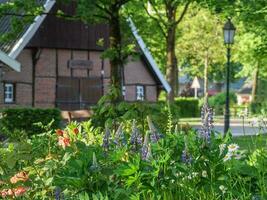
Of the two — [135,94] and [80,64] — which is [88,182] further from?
[135,94]

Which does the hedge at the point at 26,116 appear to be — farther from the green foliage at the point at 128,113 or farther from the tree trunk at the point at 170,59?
the green foliage at the point at 128,113

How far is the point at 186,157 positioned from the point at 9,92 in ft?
92.9

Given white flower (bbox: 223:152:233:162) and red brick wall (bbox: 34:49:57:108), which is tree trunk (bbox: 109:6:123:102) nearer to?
red brick wall (bbox: 34:49:57:108)

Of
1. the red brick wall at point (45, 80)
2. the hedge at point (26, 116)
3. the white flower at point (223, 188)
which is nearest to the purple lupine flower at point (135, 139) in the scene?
the white flower at point (223, 188)

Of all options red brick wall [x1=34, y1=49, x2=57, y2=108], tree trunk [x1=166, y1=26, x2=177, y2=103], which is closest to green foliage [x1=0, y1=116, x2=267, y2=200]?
red brick wall [x1=34, y1=49, x2=57, y2=108]

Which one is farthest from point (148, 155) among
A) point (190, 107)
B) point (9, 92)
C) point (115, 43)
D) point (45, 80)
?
point (190, 107)

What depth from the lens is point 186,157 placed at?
461 centimetres

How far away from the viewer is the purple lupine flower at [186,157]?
4602 millimetres

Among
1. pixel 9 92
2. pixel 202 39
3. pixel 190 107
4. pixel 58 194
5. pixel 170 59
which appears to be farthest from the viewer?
pixel 202 39

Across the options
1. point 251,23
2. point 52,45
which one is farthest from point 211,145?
point 52,45

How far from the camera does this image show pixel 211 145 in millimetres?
4695

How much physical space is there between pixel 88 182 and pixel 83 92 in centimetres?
3096

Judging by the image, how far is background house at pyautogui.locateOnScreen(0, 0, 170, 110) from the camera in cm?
3209

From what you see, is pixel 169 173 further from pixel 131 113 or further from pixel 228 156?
pixel 131 113
